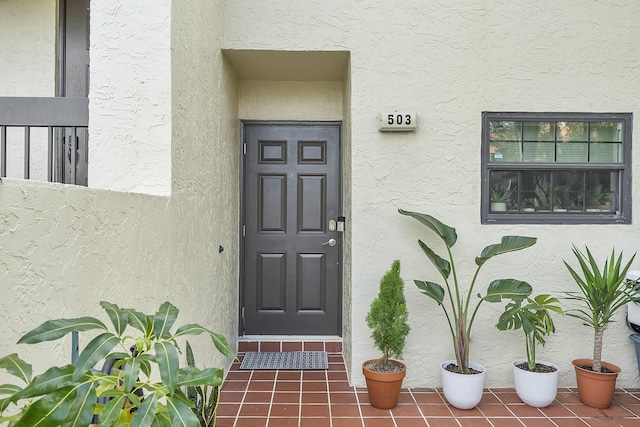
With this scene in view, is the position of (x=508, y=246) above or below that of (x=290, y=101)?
below

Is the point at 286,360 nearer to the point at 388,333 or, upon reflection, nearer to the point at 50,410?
the point at 388,333

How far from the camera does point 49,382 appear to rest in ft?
2.92

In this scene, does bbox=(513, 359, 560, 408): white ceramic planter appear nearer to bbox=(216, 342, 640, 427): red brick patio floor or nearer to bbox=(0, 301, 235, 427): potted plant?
bbox=(216, 342, 640, 427): red brick patio floor

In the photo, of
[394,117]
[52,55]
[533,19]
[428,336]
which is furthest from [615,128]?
[52,55]

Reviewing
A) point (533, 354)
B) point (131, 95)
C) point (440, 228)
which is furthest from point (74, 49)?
point (533, 354)

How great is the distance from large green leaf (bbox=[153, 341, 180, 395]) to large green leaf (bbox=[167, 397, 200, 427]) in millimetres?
54

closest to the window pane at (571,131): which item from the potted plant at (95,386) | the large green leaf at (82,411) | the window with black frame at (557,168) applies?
the window with black frame at (557,168)

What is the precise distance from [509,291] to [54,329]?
260cm

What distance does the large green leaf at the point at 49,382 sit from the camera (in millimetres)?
861

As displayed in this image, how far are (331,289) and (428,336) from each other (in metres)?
1.12

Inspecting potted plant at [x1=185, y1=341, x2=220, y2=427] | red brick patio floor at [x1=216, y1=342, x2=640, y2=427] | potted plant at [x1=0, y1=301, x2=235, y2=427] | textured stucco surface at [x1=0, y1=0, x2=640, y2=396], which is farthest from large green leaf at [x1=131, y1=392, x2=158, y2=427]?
textured stucco surface at [x1=0, y1=0, x2=640, y2=396]

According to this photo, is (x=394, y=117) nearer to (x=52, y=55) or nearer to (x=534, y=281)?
(x=534, y=281)

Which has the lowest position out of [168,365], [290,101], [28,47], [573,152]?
[168,365]

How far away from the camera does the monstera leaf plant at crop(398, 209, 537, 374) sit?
288 cm
